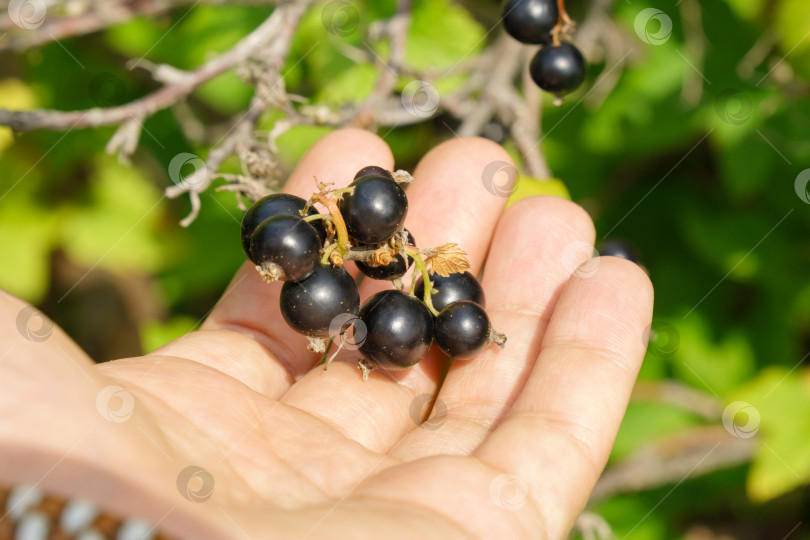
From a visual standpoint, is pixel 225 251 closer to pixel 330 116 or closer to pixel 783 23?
pixel 330 116

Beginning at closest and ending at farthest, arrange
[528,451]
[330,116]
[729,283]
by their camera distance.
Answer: [528,451]
[330,116]
[729,283]

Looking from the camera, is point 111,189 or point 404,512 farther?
point 111,189

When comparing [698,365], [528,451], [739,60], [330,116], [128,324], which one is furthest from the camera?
[128,324]

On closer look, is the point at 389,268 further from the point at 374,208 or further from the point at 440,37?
the point at 440,37

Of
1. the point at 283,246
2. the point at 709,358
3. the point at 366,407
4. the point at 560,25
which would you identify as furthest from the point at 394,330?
the point at 709,358

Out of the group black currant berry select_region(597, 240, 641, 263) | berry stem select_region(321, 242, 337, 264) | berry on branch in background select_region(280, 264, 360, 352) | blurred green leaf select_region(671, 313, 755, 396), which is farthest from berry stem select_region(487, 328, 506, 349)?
blurred green leaf select_region(671, 313, 755, 396)

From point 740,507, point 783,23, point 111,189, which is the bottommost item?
point 111,189

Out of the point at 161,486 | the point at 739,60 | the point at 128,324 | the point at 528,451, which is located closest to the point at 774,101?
the point at 739,60
